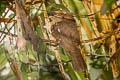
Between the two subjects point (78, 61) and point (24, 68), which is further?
point (24, 68)

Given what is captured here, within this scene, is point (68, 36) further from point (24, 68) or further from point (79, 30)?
point (24, 68)

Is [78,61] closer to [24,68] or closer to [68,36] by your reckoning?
[68,36]

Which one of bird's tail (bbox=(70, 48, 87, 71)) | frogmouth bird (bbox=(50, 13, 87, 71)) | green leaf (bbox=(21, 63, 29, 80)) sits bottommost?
green leaf (bbox=(21, 63, 29, 80))

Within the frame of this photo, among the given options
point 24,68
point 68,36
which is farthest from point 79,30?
point 24,68

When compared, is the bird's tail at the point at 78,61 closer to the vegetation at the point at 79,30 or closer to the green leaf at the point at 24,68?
the vegetation at the point at 79,30

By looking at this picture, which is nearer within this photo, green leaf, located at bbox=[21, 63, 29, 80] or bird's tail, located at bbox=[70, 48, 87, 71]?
bird's tail, located at bbox=[70, 48, 87, 71]

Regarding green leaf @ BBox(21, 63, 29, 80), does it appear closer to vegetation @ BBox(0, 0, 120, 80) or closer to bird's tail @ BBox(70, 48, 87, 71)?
vegetation @ BBox(0, 0, 120, 80)

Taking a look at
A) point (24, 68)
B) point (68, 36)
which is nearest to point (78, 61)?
point (68, 36)

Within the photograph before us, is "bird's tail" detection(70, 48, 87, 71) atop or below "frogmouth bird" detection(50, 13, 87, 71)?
below

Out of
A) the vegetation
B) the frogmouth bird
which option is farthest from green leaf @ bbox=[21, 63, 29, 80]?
the frogmouth bird
